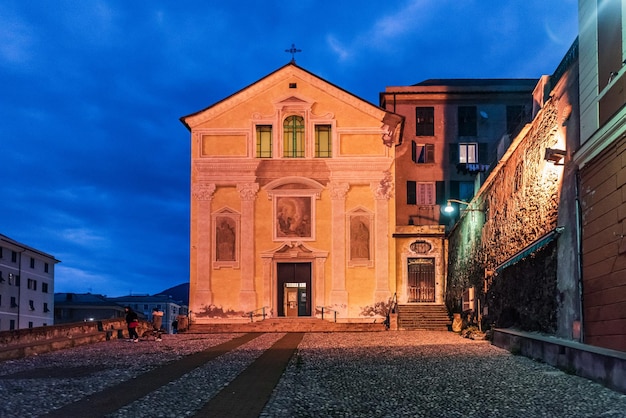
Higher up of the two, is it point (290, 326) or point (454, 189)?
point (454, 189)

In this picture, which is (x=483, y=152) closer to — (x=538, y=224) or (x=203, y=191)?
(x=203, y=191)

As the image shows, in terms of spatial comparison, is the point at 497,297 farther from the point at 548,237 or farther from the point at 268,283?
the point at 268,283

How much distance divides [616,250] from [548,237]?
3.58m

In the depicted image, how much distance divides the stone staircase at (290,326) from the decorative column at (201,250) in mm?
1710

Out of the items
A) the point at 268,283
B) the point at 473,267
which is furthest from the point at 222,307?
the point at 473,267

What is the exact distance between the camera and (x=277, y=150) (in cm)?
3275

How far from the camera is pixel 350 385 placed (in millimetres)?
10367

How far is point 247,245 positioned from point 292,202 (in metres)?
3.23

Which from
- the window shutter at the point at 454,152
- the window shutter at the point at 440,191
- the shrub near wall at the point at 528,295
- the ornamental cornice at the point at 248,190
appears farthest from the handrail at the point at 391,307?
the window shutter at the point at 454,152

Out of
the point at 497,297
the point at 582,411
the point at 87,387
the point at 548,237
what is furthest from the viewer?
the point at 497,297

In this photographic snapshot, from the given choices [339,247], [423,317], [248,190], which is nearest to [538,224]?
[423,317]

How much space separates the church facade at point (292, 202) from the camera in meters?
31.8

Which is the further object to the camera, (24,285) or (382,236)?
(24,285)

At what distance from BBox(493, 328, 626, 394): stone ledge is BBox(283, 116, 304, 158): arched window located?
1923 centimetres
